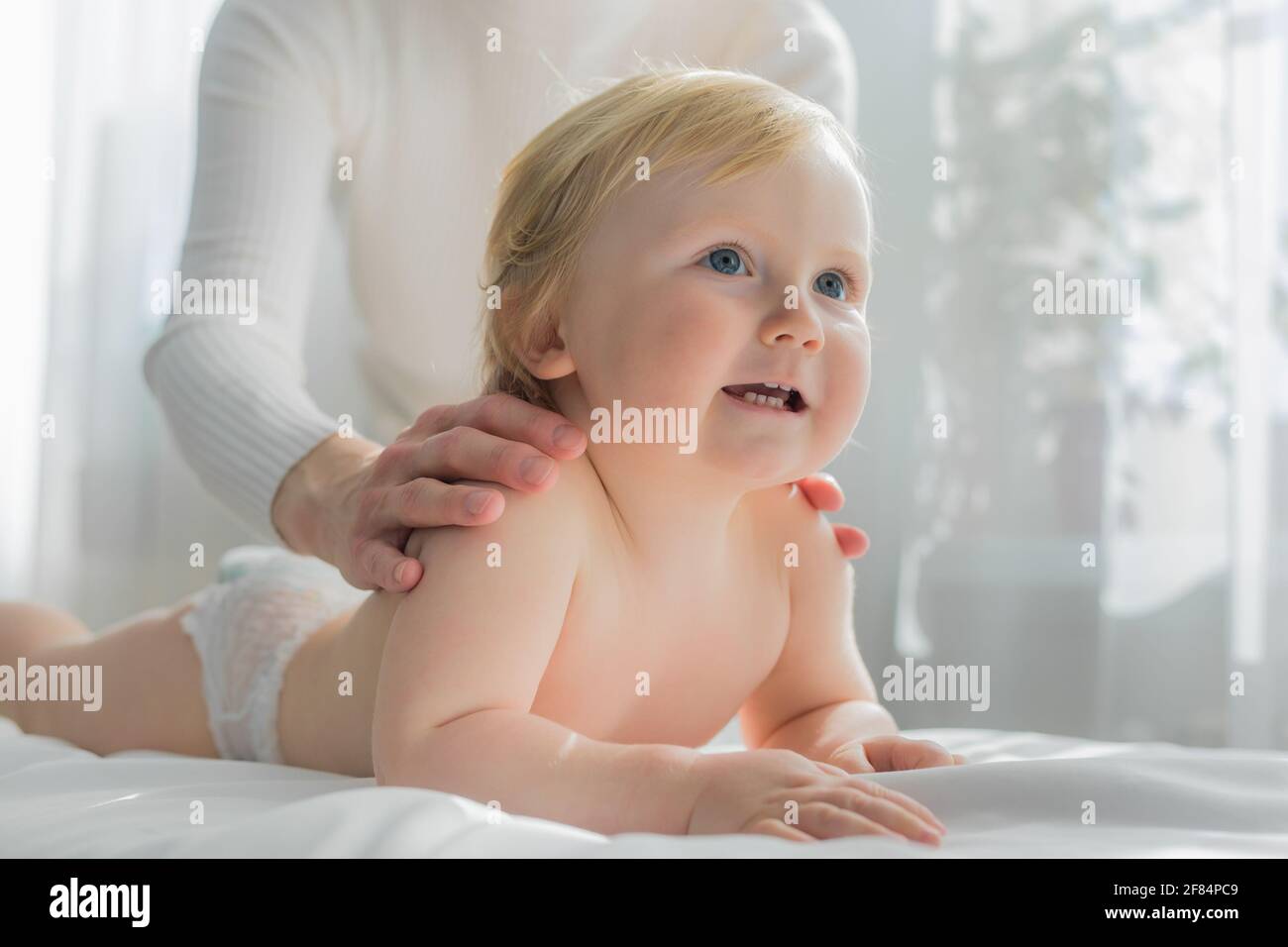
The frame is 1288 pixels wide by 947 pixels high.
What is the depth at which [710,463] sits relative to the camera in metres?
0.82

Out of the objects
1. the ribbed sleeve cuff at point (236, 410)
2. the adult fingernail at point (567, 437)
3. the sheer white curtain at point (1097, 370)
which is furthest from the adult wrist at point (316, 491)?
the sheer white curtain at point (1097, 370)

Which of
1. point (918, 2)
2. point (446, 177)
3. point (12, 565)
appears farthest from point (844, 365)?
point (12, 565)

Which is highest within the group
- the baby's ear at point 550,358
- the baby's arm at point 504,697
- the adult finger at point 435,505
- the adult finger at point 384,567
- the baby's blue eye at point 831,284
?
the baby's blue eye at point 831,284

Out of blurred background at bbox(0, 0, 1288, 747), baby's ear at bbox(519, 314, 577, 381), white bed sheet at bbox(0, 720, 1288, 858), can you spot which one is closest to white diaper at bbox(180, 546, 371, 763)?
white bed sheet at bbox(0, 720, 1288, 858)

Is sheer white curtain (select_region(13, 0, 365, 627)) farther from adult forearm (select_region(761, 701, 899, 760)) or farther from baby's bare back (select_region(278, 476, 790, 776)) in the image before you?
adult forearm (select_region(761, 701, 899, 760))

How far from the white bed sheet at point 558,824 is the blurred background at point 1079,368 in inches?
54.0

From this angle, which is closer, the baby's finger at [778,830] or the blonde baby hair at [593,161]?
the baby's finger at [778,830]

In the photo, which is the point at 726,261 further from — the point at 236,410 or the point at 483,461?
the point at 236,410

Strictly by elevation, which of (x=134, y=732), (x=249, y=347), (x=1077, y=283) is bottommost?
(x=134, y=732)

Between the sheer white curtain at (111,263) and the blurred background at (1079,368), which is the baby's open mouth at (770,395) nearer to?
the blurred background at (1079,368)

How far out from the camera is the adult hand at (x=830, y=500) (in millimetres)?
1055

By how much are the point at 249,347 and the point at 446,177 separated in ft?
1.59
